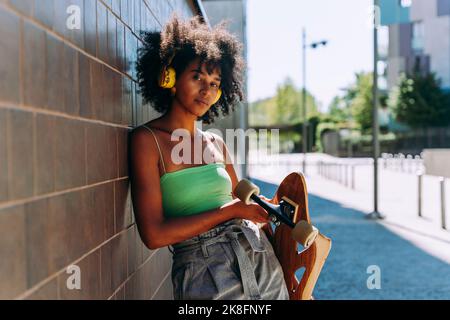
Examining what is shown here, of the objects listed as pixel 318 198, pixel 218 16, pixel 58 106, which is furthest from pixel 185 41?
pixel 218 16

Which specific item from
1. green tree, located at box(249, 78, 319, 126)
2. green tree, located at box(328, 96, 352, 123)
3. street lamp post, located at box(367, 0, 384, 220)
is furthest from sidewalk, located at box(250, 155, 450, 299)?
green tree, located at box(249, 78, 319, 126)

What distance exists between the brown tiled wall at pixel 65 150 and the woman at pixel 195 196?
0.50ft

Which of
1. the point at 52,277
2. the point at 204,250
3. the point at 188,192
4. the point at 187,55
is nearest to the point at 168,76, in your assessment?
the point at 187,55

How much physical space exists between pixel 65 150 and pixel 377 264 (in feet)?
16.0

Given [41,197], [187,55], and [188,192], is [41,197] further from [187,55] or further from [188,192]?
[187,55]

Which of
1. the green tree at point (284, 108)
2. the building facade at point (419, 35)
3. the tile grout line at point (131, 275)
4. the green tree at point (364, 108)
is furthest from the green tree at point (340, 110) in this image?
the tile grout line at point (131, 275)

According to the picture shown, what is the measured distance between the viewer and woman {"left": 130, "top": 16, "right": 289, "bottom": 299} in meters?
1.86

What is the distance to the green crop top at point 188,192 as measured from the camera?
78.7 inches

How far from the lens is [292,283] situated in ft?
6.64

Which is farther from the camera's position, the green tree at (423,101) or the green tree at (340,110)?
the green tree at (340,110)

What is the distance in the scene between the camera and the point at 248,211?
1.87m

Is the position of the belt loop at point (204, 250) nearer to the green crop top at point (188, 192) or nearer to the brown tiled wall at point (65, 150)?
the green crop top at point (188, 192)
